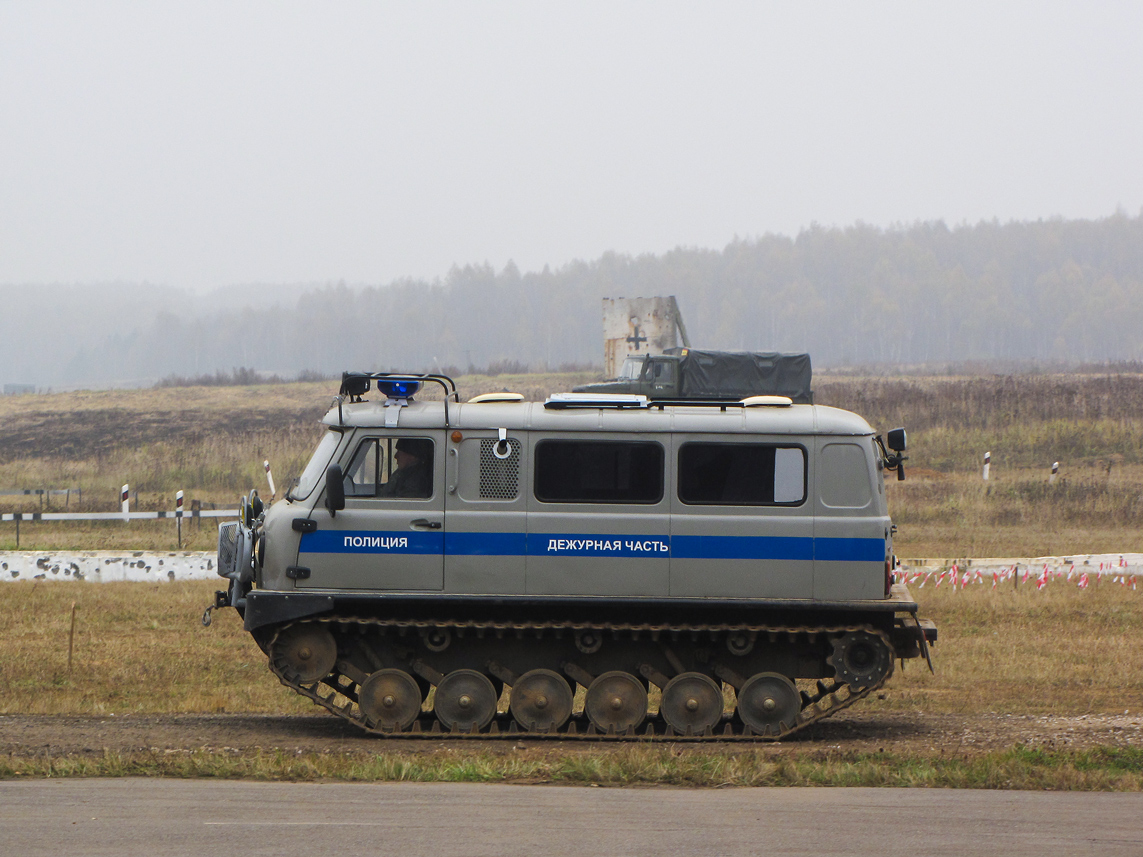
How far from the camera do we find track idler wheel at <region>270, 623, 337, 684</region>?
10.2 m

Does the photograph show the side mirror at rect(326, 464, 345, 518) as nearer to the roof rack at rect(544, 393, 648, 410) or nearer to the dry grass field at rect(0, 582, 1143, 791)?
the roof rack at rect(544, 393, 648, 410)

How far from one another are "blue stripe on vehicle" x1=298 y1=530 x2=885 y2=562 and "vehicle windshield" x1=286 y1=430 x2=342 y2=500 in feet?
1.33

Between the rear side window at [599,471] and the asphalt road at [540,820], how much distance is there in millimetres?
2531

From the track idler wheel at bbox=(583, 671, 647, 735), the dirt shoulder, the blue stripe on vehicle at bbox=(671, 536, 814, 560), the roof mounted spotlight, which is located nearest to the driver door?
the roof mounted spotlight

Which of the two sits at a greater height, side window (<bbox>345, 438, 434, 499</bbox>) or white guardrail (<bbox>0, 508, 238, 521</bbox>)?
side window (<bbox>345, 438, 434, 499</bbox>)

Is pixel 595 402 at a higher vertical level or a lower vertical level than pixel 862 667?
higher

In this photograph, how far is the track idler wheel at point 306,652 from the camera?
10188 mm

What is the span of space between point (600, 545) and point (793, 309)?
153289mm

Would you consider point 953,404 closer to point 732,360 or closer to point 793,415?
point 732,360

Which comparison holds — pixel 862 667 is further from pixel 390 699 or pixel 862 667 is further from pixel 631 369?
pixel 631 369

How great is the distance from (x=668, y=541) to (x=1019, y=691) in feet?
17.4

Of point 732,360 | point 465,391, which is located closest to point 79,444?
point 465,391

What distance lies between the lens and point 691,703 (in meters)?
10.2

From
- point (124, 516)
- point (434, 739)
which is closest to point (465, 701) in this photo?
point (434, 739)
